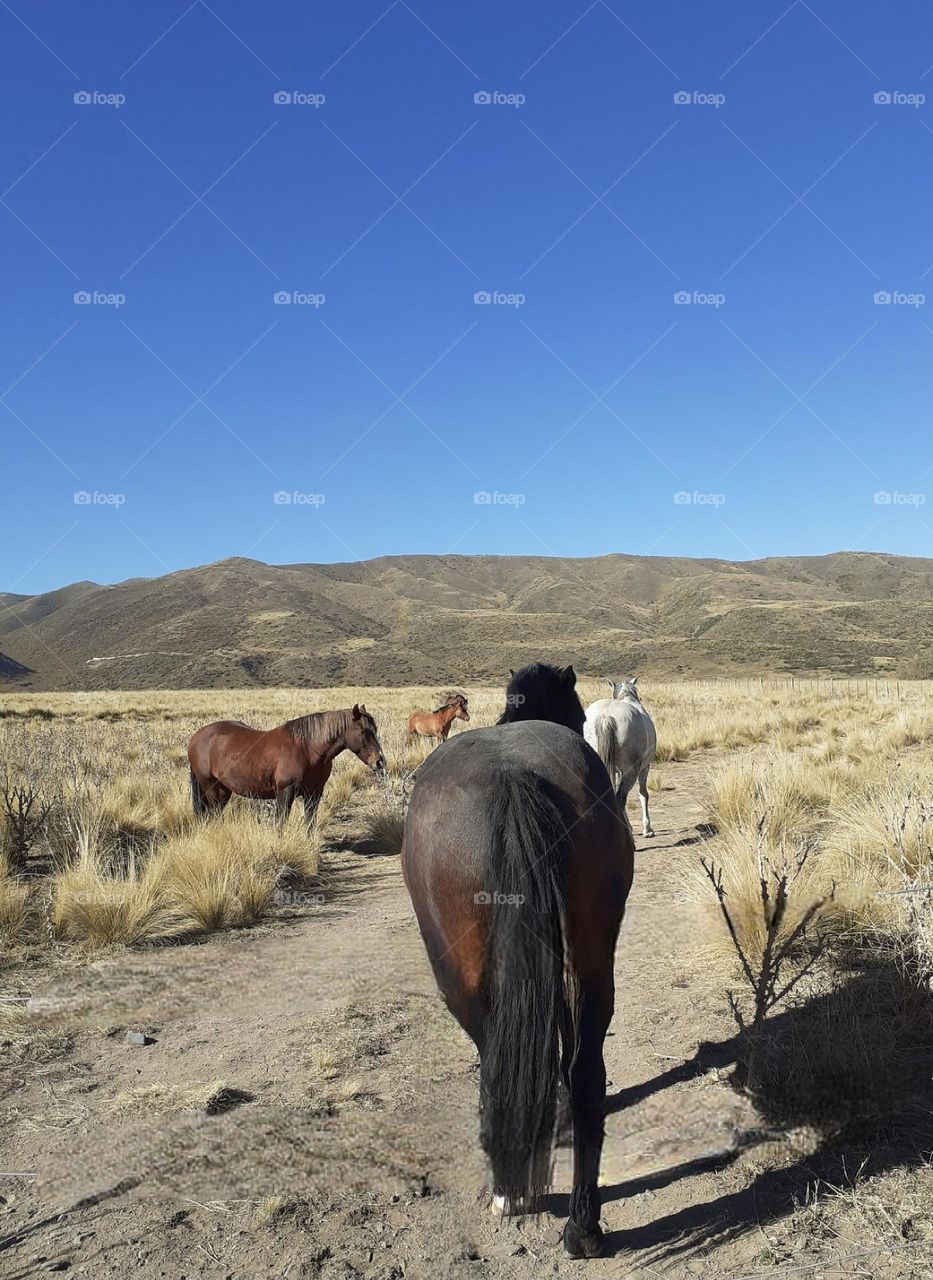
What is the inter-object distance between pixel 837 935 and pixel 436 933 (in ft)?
10.1

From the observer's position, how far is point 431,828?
2887 millimetres

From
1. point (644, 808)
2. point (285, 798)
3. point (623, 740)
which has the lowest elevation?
point (644, 808)

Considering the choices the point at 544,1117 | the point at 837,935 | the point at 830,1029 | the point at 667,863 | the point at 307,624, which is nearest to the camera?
the point at 544,1117

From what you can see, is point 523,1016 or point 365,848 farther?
point 365,848

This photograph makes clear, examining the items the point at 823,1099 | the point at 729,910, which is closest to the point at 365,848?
the point at 729,910

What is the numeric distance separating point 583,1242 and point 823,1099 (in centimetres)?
131

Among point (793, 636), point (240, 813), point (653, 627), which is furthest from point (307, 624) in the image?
point (240, 813)

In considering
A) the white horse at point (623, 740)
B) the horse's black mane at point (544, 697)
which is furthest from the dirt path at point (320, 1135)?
the white horse at point (623, 740)

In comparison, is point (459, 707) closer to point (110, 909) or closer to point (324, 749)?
point (324, 749)

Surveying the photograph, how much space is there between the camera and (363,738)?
877 centimetres

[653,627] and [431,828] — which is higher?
[653,627]

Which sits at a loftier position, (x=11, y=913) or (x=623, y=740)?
(x=623, y=740)

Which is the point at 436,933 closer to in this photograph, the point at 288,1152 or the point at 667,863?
the point at 288,1152

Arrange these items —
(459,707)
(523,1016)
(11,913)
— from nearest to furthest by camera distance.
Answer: (523,1016)
(11,913)
(459,707)
